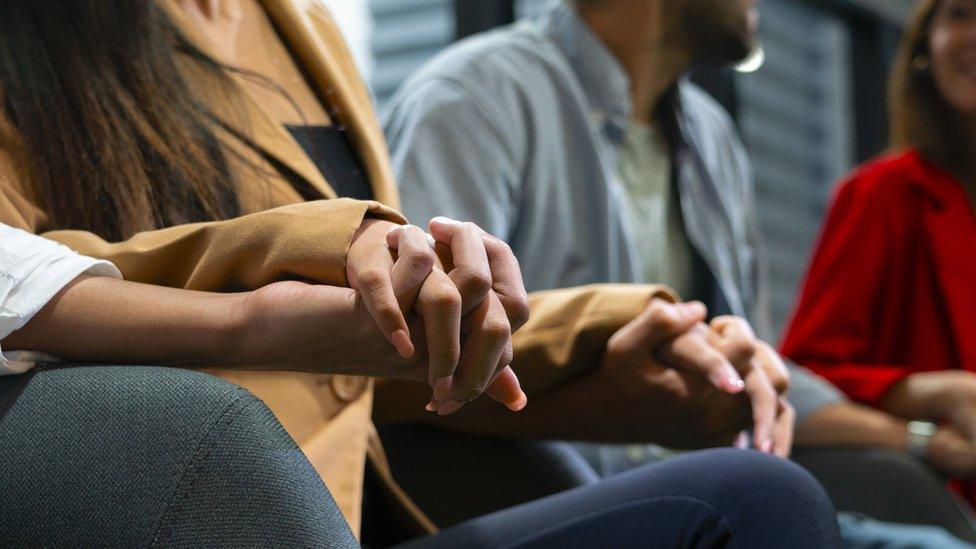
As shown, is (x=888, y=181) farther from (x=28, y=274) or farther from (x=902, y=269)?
(x=28, y=274)

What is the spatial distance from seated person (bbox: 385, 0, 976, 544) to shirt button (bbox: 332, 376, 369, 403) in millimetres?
397

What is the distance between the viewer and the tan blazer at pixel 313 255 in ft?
2.42

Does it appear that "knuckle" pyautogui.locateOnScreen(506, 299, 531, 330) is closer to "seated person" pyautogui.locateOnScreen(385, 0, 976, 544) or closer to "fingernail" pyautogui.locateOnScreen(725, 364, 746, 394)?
"fingernail" pyautogui.locateOnScreen(725, 364, 746, 394)

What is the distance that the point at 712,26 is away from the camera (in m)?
1.79

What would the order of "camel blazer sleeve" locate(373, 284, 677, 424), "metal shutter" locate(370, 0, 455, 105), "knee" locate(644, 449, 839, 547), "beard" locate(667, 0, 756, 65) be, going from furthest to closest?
1. "metal shutter" locate(370, 0, 455, 105)
2. "beard" locate(667, 0, 756, 65)
3. "camel blazer sleeve" locate(373, 284, 677, 424)
4. "knee" locate(644, 449, 839, 547)

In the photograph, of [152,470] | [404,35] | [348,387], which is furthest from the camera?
[404,35]

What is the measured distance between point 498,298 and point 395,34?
2.11 metres

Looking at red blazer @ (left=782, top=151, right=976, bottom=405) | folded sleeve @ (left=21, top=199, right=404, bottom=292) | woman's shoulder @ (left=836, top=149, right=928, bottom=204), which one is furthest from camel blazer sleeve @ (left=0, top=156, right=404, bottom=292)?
woman's shoulder @ (left=836, top=149, right=928, bottom=204)

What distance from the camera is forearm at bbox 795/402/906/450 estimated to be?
1557 mm

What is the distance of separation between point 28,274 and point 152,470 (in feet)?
0.59

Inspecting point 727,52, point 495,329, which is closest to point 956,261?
point 727,52

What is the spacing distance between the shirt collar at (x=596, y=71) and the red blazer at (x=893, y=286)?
46 cm

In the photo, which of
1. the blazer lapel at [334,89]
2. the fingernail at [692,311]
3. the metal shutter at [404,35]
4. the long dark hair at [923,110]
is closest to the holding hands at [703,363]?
the fingernail at [692,311]

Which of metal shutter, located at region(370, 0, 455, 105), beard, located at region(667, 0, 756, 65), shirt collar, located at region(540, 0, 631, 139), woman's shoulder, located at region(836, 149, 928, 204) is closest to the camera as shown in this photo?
shirt collar, located at region(540, 0, 631, 139)
